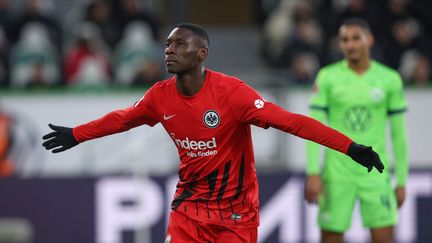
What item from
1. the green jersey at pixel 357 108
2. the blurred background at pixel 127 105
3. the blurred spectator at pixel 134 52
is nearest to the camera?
the green jersey at pixel 357 108

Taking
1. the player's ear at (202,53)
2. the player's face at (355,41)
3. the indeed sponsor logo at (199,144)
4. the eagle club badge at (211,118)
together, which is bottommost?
the indeed sponsor logo at (199,144)

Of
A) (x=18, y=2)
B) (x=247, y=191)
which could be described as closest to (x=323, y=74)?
(x=247, y=191)

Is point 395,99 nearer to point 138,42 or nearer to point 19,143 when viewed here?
point 19,143

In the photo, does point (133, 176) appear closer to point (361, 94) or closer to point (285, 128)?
point (361, 94)

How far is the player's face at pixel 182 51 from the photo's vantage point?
6.78 metres

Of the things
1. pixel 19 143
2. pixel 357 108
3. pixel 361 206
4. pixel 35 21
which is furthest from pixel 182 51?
pixel 35 21

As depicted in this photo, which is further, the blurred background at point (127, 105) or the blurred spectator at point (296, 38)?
the blurred spectator at point (296, 38)

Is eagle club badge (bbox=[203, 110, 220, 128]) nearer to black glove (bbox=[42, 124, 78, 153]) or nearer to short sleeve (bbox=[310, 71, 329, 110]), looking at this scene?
black glove (bbox=[42, 124, 78, 153])

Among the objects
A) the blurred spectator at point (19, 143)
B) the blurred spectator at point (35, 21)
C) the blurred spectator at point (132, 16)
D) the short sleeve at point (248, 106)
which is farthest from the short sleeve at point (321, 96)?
the blurred spectator at point (35, 21)

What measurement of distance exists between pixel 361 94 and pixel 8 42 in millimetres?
7430

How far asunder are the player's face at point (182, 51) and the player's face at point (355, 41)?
210cm

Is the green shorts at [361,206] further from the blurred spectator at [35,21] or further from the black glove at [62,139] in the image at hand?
the blurred spectator at [35,21]

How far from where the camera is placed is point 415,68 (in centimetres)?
1423

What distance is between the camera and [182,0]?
15.7 meters
